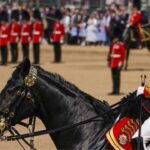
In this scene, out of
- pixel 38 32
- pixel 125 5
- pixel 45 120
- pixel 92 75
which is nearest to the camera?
pixel 45 120

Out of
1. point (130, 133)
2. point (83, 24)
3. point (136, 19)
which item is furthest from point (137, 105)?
point (83, 24)

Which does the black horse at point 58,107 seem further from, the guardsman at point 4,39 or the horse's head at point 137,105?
the guardsman at point 4,39

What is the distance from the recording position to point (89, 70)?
23.8 meters

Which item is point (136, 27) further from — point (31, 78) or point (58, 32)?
point (31, 78)

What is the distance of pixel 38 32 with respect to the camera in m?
26.0

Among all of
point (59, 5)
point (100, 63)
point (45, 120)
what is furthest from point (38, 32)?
point (45, 120)

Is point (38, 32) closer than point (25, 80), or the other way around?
point (25, 80)

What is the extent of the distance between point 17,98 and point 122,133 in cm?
84

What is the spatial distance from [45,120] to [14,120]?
27cm

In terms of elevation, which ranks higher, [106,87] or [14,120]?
[14,120]

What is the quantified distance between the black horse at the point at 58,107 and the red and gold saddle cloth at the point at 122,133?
0.18 feet

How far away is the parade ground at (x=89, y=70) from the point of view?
17.3 metres

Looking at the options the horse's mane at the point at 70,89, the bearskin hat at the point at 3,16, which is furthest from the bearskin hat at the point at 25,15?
the horse's mane at the point at 70,89

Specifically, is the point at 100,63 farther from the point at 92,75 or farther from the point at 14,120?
the point at 14,120
